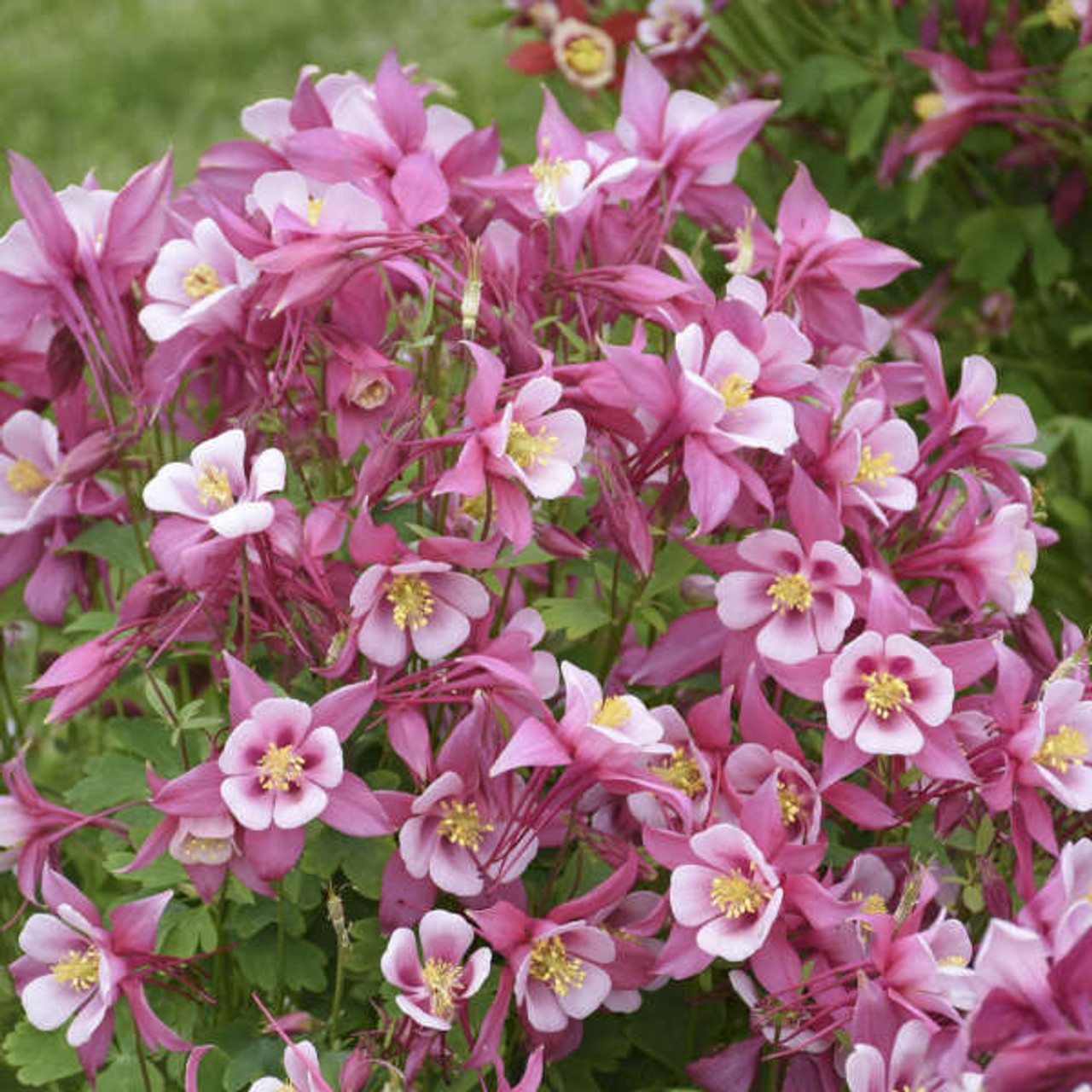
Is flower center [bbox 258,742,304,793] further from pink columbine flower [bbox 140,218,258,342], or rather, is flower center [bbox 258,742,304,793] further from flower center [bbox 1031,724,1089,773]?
flower center [bbox 1031,724,1089,773]

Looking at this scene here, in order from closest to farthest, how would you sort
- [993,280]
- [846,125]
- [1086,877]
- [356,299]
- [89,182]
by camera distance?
[1086,877] → [356,299] → [89,182] → [993,280] → [846,125]

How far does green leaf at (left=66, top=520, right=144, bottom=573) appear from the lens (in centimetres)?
170

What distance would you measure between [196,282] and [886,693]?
2.35 feet

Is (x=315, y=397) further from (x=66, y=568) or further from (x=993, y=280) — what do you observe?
(x=993, y=280)

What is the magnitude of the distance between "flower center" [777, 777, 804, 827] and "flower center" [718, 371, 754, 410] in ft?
1.04

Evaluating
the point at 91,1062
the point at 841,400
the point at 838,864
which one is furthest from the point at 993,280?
the point at 91,1062

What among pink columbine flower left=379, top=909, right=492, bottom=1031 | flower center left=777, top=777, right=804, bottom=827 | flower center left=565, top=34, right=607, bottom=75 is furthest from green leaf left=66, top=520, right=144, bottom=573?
flower center left=565, top=34, right=607, bottom=75

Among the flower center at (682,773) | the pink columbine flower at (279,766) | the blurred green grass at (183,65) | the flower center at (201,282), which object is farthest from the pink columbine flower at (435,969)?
the blurred green grass at (183,65)

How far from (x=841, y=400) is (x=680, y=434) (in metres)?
0.23

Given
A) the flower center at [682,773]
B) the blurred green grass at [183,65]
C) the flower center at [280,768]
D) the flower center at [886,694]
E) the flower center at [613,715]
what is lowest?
the blurred green grass at [183,65]

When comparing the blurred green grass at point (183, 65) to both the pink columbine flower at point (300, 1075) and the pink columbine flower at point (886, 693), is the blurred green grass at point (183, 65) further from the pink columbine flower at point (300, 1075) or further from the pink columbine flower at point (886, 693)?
the pink columbine flower at point (300, 1075)

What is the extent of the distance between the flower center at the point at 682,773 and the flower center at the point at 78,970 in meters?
0.49

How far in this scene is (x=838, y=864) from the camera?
60.7 inches

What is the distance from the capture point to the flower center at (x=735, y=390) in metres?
1.44
